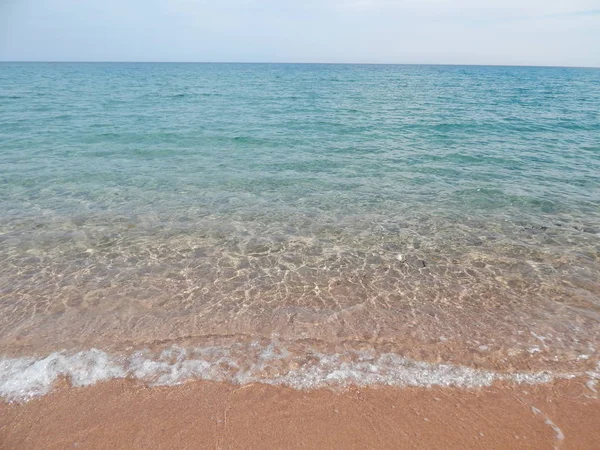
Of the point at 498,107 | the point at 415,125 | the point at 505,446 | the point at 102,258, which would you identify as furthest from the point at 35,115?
the point at 498,107

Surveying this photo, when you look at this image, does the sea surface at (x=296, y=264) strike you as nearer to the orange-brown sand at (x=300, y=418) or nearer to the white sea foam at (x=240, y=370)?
the white sea foam at (x=240, y=370)

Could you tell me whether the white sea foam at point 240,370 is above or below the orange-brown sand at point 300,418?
below

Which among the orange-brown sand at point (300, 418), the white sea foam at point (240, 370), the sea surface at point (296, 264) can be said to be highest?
the orange-brown sand at point (300, 418)

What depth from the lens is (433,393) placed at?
15.7 ft

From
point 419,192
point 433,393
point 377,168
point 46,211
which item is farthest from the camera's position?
point 377,168

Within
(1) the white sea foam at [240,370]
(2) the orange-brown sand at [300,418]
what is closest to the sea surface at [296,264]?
(1) the white sea foam at [240,370]

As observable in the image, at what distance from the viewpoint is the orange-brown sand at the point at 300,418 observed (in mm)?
4148

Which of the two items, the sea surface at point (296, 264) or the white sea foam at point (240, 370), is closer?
the white sea foam at point (240, 370)

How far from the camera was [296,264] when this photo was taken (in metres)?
8.09

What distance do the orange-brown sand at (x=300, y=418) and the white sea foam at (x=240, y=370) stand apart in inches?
6.1

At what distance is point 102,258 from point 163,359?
12.8 ft

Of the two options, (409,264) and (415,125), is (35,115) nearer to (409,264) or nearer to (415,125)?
(415,125)

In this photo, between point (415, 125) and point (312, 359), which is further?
point (415, 125)

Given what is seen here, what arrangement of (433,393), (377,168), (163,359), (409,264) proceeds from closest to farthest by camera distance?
(433,393) → (163,359) → (409,264) → (377,168)
